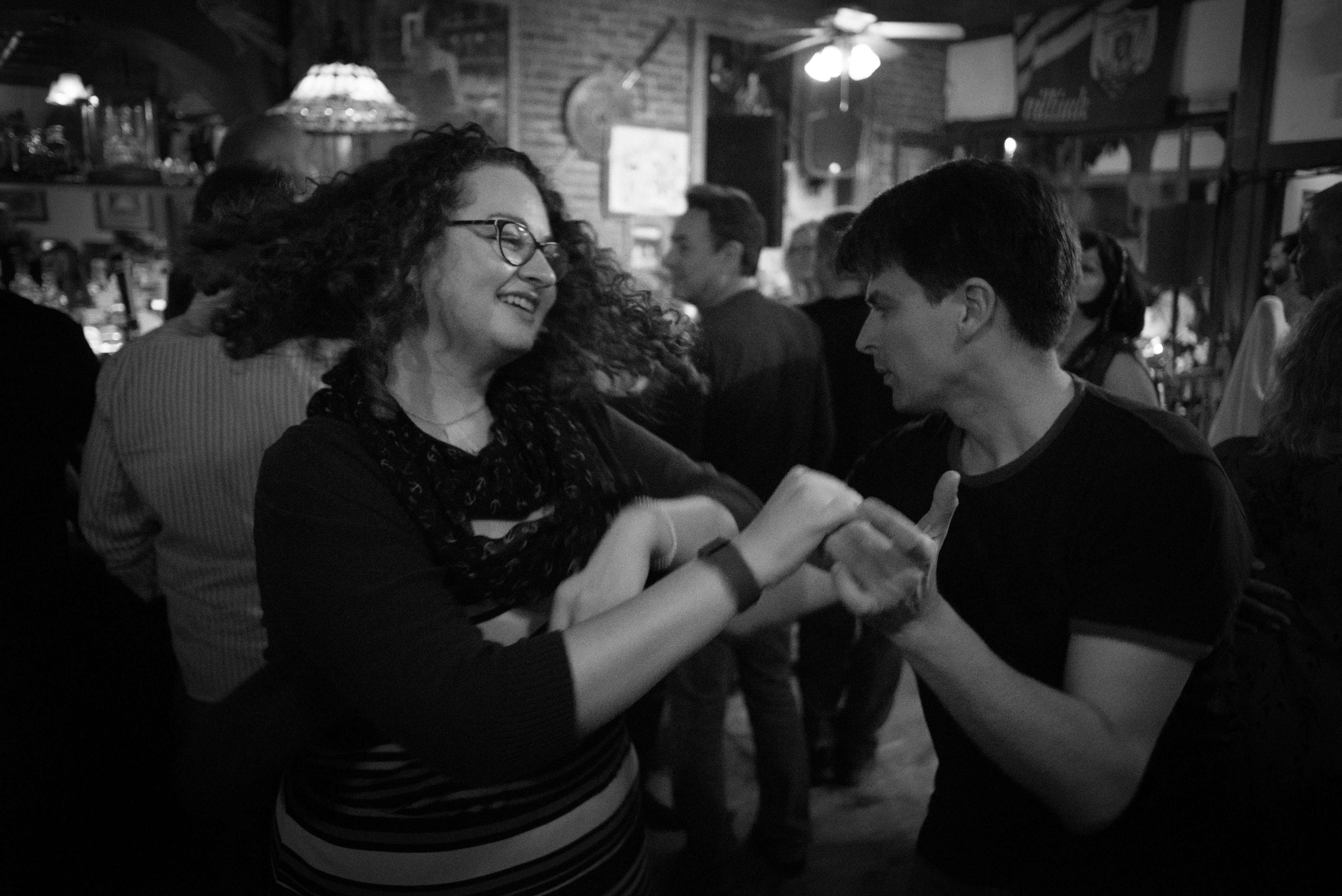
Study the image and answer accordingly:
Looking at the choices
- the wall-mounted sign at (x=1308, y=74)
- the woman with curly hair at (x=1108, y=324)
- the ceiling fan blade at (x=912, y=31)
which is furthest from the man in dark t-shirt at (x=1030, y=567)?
the wall-mounted sign at (x=1308, y=74)

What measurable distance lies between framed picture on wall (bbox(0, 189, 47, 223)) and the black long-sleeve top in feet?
16.0

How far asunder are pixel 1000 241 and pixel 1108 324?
1748 millimetres

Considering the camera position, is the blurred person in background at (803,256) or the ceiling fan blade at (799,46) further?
the ceiling fan blade at (799,46)

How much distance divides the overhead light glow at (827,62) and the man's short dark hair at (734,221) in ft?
12.0

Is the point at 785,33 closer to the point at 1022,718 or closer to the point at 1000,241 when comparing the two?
the point at 1000,241

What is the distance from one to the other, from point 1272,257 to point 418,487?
500 centimetres

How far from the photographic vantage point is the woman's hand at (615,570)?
1187mm

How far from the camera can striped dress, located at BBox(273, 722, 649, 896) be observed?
3.92 feet

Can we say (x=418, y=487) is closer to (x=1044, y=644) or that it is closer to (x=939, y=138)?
(x=1044, y=644)

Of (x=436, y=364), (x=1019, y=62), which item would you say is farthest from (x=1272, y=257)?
(x=436, y=364)

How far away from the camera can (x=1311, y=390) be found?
1.65 metres

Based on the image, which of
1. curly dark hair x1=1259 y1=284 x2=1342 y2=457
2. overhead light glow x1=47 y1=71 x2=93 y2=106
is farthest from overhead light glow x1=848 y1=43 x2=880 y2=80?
curly dark hair x1=1259 y1=284 x2=1342 y2=457

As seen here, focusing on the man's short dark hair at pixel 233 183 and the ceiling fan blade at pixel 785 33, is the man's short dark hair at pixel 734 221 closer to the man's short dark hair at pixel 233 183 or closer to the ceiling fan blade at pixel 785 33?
the man's short dark hair at pixel 233 183

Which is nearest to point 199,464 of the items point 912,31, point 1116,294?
point 1116,294
